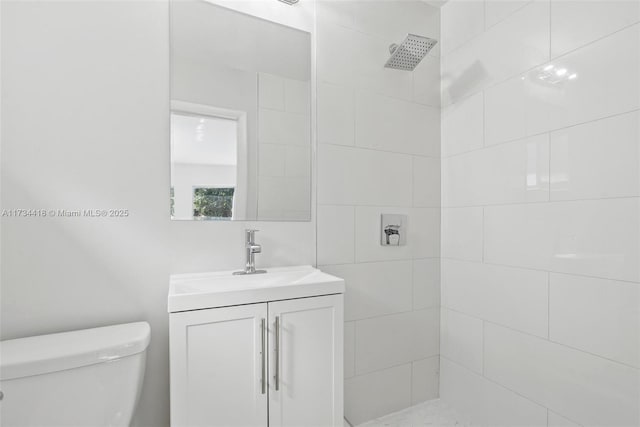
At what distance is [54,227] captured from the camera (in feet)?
3.52

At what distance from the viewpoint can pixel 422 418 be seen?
64.9 inches

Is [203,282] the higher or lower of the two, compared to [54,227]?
lower

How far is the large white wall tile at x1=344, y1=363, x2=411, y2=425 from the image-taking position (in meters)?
1.56

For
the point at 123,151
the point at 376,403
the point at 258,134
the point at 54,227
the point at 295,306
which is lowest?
the point at 376,403

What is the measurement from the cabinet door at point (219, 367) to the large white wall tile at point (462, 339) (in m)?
1.12

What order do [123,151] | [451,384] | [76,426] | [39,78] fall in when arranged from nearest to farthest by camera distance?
[76,426]
[39,78]
[123,151]
[451,384]

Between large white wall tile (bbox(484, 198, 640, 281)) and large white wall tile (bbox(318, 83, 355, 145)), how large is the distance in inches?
31.8

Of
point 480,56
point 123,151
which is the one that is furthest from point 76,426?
point 480,56

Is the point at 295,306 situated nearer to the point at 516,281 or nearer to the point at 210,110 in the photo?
the point at 210,110

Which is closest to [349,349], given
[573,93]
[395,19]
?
[573,93]

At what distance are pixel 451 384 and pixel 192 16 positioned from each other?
2223mm

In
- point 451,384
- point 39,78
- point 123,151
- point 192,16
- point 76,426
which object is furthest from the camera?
point 451,384

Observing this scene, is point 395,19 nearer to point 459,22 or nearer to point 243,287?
point 459,22

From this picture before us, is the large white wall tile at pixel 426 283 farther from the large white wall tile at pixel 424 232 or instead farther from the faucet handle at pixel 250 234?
the faucet handle at pixel 250 234
